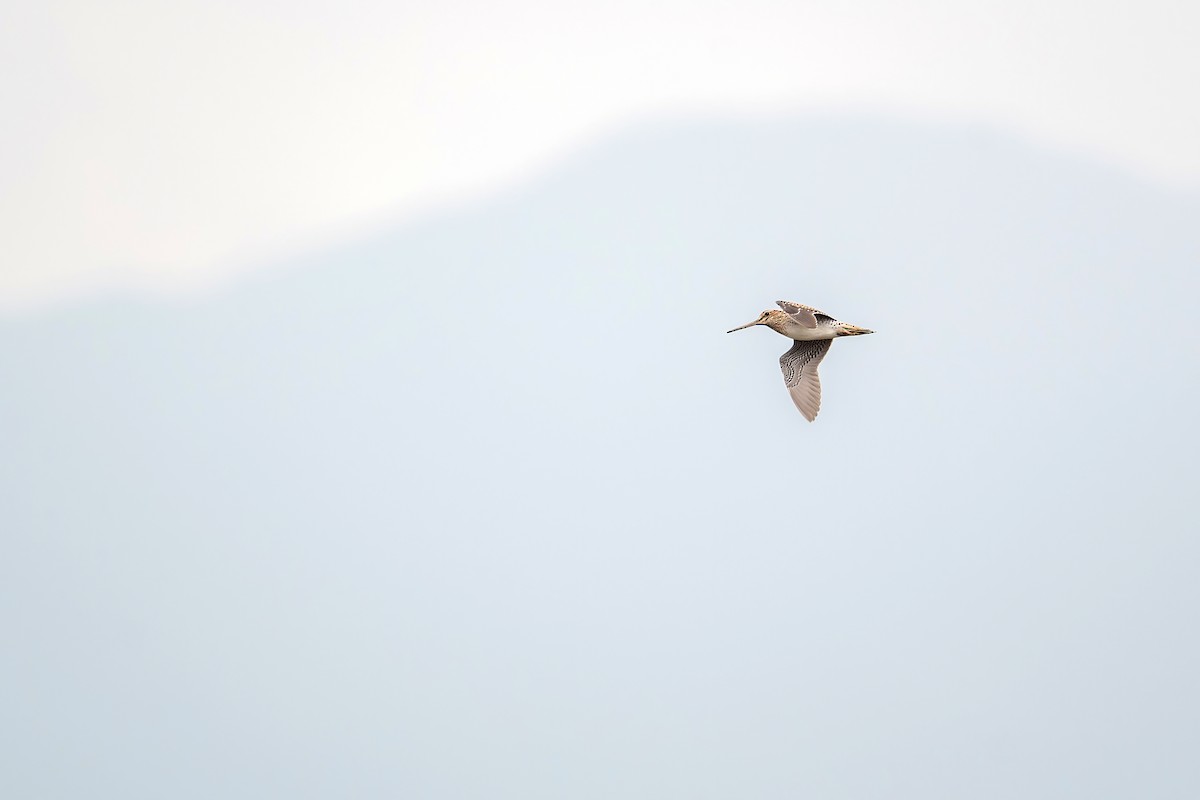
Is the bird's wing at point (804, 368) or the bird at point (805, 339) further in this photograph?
the bird's wing at point (804, 368)

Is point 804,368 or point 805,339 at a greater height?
point 805,339

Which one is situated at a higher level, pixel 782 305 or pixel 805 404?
pixel 782 305

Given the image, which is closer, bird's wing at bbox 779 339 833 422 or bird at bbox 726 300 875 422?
bird at bbox 726 300 875 422
